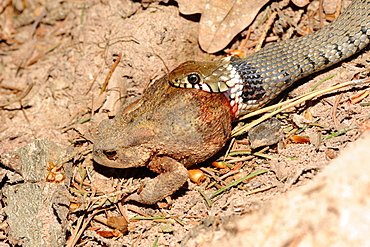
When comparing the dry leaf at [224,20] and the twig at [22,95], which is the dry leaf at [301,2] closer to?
the dry leaf at [224,20]

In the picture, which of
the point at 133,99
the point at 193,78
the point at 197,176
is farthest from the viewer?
the point at 133,99

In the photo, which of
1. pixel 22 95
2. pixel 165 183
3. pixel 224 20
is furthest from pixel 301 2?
pixel 22 95

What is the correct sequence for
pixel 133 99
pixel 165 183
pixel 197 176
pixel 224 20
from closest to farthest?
pixel 165 183 < pixel 197 176 < pixel 133 99 < pixel 224 20

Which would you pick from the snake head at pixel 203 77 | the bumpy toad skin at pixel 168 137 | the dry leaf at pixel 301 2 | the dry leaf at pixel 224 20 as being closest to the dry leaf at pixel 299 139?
the bumpy toad skin at pixel 168 137

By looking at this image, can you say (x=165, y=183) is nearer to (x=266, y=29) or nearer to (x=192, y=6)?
(x=192, y=6)

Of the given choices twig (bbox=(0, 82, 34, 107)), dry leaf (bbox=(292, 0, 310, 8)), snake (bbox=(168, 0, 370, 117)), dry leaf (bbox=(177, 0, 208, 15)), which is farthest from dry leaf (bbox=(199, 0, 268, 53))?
twig (bbox=(0, 82, 34, 107))

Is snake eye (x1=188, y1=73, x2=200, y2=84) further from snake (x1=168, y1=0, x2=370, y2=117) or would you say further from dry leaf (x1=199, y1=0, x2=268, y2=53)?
dry leaf (x1=199, y1=0, x2=268, y2=53)
